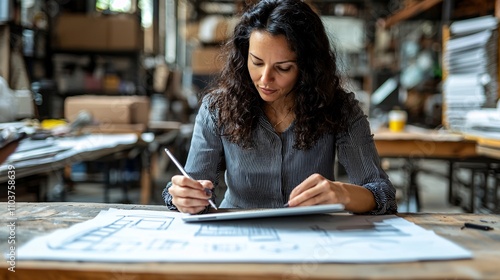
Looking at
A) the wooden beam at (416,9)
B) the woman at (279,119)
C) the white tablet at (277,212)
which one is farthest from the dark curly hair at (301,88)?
the wooden beam at (416,9)

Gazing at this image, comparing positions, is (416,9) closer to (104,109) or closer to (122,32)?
(104,109)

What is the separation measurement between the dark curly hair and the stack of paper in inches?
55.1

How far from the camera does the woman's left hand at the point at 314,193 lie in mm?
960

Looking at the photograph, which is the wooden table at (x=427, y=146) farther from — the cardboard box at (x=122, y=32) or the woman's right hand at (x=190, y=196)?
the cardboard box at (x=122, y=32)

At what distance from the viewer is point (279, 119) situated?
1438 mm

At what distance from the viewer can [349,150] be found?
135cm

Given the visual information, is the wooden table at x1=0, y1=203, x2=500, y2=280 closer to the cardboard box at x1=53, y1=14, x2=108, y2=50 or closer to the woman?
the woman

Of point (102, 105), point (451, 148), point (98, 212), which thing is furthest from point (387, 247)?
point (102, 105)

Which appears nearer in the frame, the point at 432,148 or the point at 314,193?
the point at 314,193

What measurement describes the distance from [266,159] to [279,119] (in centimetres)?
13

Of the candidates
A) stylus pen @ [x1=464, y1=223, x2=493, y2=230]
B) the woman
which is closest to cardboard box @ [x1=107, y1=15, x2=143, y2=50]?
the woman

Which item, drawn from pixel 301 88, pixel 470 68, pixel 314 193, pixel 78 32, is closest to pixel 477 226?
pixel 314 193

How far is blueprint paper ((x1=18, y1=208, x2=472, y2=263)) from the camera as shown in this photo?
2.21 ft

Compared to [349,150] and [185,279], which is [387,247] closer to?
[185,279]
